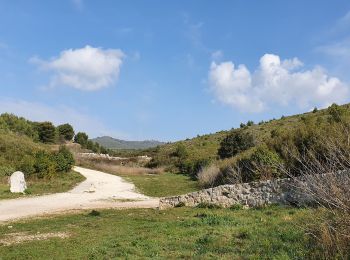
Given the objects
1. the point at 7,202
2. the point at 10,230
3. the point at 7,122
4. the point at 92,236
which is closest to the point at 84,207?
the point at 7,202

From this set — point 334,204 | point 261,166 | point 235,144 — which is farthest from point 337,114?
point 334,204

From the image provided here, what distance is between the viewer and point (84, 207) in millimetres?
20500

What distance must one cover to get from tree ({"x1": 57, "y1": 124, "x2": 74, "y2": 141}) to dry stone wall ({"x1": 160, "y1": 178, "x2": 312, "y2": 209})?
6058 cm

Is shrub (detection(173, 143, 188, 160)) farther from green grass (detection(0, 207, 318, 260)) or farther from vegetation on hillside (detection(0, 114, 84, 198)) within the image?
green grass (detection(0, 207, 318, 260))

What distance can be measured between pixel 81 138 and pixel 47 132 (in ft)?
36.7

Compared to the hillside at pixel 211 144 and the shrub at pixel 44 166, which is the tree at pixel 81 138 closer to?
the hillside at pixel 211 144

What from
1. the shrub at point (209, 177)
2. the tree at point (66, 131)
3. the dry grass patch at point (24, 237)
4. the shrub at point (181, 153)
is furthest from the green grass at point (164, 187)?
the tree at point (66, 131)

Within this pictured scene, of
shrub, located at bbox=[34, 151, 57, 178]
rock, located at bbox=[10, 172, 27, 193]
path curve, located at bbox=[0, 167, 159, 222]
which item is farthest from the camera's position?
shrub, located at bbox=[34, 151, 57, 178]

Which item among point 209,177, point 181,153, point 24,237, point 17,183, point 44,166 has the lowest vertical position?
point 24,237

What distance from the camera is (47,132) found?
69688 millimetres

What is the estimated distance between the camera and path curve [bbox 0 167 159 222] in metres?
18.4

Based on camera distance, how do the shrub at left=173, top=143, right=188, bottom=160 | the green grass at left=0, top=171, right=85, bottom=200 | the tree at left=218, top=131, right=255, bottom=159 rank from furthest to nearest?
the shrub at left=173, top=143, right=188, bottom=160
the tree at left=218, top=131, right=255, bottom=159
the green grass at left=0, top=171, right=85, bottom=200

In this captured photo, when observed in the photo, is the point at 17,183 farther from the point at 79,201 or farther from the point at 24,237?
the point at 24,237

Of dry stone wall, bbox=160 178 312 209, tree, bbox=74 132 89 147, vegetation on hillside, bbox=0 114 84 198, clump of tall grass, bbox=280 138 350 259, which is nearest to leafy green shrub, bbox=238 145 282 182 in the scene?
dry stone wall, bbox=160 178 312 209
